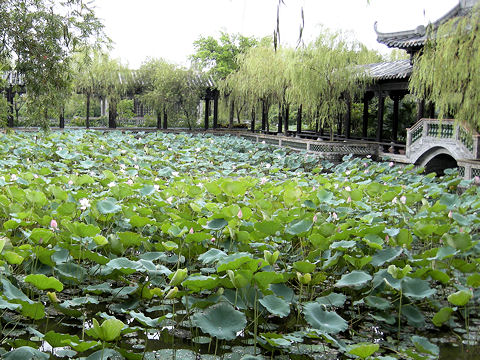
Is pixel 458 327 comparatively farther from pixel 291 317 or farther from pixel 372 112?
pixel 372 112

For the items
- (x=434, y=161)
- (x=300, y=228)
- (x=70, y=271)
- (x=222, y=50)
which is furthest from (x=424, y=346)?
(x=222, y=50)

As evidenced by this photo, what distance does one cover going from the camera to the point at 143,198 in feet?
17.0

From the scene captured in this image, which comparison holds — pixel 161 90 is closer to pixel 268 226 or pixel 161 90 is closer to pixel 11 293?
pixel 268 226

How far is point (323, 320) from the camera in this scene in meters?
2.50

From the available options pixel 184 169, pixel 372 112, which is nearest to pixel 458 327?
pixel 184 169

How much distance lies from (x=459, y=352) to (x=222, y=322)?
150 cm

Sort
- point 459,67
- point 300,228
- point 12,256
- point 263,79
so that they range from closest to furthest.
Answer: point 12,256 → point 300,228 → point 459,67 → point 263,79

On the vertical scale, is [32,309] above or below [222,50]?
below

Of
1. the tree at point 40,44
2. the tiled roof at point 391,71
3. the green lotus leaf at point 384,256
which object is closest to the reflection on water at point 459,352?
the green lotus leaf at point 384,256

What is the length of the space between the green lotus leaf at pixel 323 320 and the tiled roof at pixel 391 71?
11.4m

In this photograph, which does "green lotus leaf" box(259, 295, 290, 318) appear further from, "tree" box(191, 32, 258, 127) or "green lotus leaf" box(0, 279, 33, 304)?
"tree" box(191, 32, 258, 127)

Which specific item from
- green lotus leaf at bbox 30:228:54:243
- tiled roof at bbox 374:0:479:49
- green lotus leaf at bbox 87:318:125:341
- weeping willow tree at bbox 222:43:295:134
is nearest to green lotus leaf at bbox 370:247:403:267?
green lotus leaf at bbox 87:318:125:341

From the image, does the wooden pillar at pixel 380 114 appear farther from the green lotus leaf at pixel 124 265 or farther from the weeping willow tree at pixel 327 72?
the green lotus leaf at pixel 124 265

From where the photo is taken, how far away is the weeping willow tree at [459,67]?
757 cm
